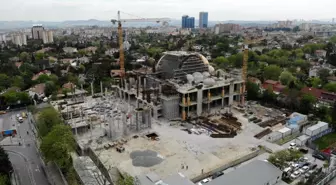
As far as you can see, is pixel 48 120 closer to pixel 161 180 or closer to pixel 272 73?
pixel 161 180

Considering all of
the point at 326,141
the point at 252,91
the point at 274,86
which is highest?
the point at 274,86

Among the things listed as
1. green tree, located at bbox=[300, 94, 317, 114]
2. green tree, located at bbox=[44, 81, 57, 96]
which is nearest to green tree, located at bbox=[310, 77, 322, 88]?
green tree, located at bbox=[300, 94, 317, 114]

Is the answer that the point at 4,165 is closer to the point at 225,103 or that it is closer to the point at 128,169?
the point at 128,169

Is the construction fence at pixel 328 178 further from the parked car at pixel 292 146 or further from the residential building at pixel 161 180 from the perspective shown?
the residential building at pixel 161 180

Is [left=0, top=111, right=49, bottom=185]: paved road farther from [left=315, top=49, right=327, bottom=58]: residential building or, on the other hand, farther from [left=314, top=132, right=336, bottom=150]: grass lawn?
[left=315, top=49, right=327, bottom=58]: residential building

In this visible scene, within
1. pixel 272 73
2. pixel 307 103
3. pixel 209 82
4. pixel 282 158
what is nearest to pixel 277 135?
pixel 282 158
